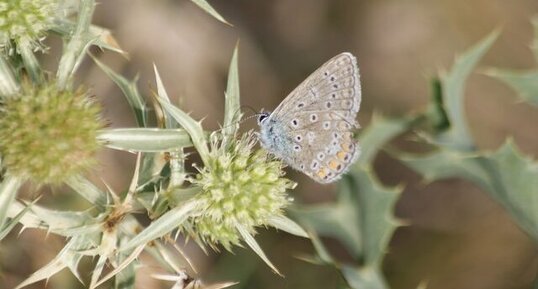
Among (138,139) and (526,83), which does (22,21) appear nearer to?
(138,139)

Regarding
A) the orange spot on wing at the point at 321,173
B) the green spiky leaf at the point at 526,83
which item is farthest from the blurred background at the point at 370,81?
the orange spot on wing at the point at 321,173

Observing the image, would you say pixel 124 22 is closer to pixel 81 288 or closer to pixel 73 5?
pixel 81 288

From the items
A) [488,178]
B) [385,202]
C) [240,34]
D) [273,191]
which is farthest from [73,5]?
[240,34]

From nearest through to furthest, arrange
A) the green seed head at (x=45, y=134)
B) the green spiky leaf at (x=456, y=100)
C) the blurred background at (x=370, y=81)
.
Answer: the green seed head at (x=45, y=134) → the green spiky leaf at (x=456, y=100) → the blurred background at (x=370, y=81)

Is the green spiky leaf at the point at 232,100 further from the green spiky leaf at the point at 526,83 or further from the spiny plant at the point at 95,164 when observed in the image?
the green spiky leaf at the point at 526,83

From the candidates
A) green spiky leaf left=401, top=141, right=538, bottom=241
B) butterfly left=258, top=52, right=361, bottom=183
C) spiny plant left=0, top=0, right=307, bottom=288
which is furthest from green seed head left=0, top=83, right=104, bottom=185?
green spiky leaf left=401, top=141, right=538, bottom=241

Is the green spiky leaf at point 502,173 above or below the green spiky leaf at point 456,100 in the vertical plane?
below

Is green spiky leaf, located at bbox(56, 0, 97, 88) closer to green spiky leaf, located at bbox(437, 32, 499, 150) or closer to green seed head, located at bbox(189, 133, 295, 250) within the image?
green seed head, located at bbox(189, 133, 295, 250)
